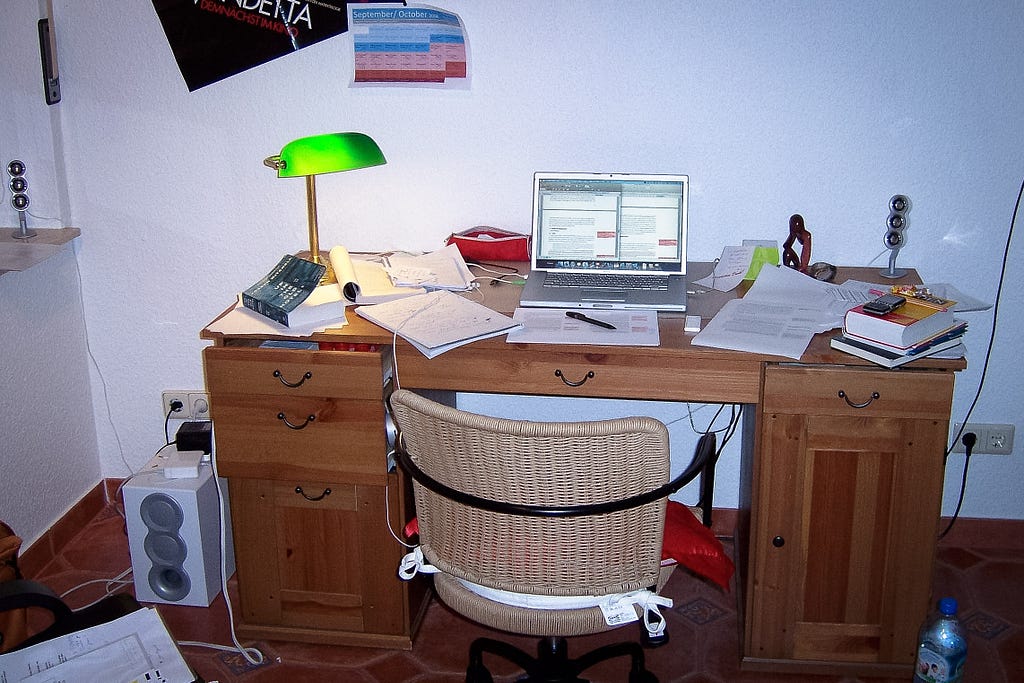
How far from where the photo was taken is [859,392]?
2.20 metres

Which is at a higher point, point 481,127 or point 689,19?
point 689,19

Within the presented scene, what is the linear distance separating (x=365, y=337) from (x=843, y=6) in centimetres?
135

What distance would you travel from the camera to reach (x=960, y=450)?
290 cm

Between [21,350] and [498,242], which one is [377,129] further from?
[21,350]

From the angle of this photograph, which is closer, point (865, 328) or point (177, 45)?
point (865, 328)

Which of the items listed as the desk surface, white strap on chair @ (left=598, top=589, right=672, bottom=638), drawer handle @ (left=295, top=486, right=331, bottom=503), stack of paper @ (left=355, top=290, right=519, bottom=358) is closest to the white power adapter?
drawer handle @ (left=295, top=486, right=331, bottom=503)

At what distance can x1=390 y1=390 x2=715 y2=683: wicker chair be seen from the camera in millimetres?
1803

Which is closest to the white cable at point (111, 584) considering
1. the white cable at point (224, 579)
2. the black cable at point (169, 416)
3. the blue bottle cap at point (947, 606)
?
the white cable at point (224, 579)

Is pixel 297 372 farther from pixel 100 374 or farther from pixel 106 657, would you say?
pixel 100 374

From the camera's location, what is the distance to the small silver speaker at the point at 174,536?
8.67 feet

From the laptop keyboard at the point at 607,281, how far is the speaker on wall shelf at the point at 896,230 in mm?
559

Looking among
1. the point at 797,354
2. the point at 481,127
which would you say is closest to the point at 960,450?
the point at 797,354

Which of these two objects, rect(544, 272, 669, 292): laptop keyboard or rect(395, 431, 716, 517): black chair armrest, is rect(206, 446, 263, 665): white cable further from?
rect(544, 272, 669, 292): laptop keyboard

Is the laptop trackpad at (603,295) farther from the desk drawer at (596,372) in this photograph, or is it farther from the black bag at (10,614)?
the black bag at (10,614)
